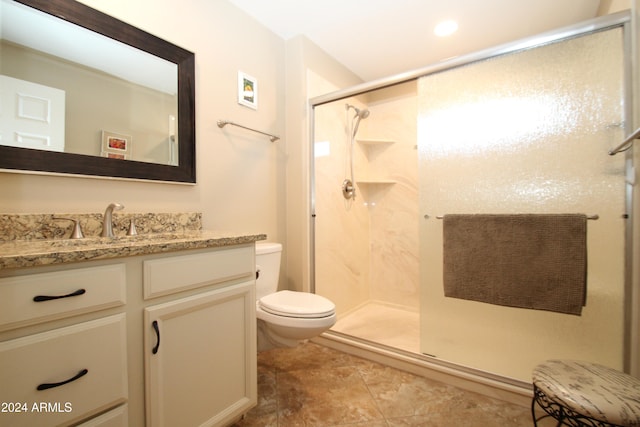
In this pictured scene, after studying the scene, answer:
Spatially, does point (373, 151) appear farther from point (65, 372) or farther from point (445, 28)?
point (65, 372)

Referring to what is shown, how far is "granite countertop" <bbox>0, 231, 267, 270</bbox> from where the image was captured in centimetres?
65

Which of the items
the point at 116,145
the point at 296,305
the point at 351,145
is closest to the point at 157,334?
the point at 296,305

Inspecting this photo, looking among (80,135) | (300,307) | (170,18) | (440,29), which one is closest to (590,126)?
(440,29)

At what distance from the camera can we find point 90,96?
1192 millimetres

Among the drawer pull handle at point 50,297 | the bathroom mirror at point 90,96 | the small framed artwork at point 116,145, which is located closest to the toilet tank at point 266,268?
the bathroom mirror at point 90,96

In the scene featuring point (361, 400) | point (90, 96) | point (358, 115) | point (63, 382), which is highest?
point (358, 115)

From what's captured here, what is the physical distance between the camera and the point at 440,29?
198 cm

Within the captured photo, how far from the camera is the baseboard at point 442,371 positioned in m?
1.39

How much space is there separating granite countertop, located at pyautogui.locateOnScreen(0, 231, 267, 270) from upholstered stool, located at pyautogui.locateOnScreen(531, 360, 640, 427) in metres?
1.19

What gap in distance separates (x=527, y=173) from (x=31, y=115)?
7.27 ft

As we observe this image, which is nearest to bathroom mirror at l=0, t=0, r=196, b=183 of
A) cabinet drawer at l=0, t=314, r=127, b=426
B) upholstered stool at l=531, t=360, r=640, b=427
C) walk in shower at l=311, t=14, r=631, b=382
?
cabinet drawer at l=0, t=314, r=127, b=426

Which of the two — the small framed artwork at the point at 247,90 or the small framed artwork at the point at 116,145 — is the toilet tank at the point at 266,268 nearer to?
the small framed artwork at the point at 116,145

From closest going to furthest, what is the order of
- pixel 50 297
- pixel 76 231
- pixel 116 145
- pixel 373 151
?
pixel 50 297 < pixel 76 231 < pixel 116 145 < pixel 373 151

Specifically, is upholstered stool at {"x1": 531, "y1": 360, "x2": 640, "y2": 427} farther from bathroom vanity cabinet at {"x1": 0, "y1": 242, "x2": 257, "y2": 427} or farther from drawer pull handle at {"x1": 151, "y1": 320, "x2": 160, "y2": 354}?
drawer pull handle at {"x1": 151, "y1": 320, "x2": 160, "y2": 354}
